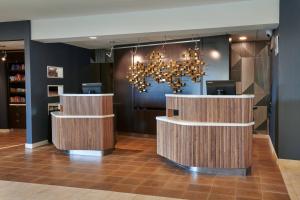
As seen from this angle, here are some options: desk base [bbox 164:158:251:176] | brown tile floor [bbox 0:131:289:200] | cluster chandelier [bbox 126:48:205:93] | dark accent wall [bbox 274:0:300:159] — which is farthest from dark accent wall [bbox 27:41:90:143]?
dark accent wall [bbox 274:0:300:159]

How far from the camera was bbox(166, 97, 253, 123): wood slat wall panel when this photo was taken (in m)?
4.70

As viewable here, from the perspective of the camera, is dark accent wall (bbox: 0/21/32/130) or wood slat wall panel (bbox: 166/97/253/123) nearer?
wood slat wall panel (bbox: 166/97/253/123)

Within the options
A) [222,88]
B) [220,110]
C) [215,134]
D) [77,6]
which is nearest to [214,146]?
[215,134]

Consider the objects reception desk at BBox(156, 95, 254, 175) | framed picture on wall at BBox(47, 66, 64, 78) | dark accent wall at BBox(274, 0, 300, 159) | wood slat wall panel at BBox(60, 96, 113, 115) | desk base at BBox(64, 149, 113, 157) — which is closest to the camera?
reception desk at BBox(156, 95, 254, 175)

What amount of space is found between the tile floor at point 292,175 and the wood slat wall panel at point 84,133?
11.6 ft

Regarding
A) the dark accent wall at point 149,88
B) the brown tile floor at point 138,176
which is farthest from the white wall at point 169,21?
the brown tile floor at point 138,176

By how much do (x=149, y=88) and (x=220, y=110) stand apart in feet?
13.9

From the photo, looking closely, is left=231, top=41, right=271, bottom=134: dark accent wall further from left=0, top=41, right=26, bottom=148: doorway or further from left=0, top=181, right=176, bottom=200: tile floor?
left=0, top=41, right=26, bottom=148: doorway

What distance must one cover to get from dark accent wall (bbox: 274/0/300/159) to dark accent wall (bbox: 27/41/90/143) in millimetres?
5574

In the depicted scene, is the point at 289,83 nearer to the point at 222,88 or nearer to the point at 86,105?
the point at 222,88

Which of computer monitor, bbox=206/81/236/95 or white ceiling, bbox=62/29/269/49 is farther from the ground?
white ceiling, bbox=62/29/269/49

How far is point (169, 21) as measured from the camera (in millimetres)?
5895

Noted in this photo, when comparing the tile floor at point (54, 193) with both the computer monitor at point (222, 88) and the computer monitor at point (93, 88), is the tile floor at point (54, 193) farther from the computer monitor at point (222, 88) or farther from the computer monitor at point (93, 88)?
the computer monitor at point (93, 88)

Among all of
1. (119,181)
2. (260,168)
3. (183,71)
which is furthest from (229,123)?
(183,71)
